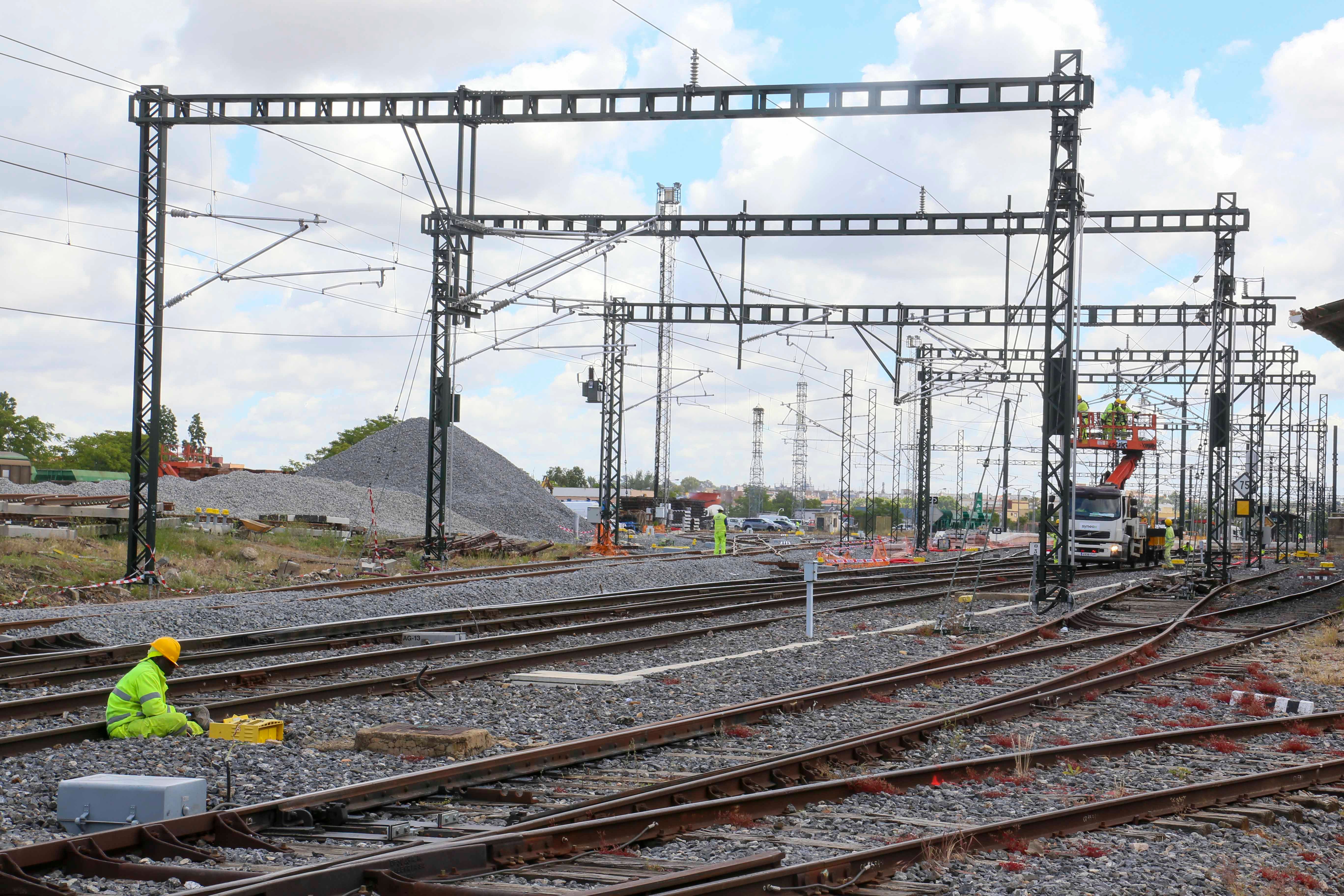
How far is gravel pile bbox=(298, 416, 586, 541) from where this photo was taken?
51.9 meters

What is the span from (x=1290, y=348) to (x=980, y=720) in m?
46.0

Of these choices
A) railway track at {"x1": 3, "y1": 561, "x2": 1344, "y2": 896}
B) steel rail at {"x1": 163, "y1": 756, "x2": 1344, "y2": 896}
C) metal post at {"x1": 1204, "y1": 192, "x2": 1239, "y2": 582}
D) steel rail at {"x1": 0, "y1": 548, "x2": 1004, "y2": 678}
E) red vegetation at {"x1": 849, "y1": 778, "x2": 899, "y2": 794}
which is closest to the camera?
steel rail at {"x1": 163, "y1": 756, "x2": 1344, "y2": 896}

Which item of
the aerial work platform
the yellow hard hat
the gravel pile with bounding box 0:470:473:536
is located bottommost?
the yellow hard hat

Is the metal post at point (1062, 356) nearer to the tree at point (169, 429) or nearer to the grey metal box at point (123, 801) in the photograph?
the grey metal box at point (123, 801)

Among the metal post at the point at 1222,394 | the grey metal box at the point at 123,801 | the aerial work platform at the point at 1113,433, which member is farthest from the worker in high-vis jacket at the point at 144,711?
the aerial work platform at the point at 1113,433

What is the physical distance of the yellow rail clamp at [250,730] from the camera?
30.3 feet

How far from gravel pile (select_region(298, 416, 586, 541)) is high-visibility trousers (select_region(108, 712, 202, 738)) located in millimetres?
40060

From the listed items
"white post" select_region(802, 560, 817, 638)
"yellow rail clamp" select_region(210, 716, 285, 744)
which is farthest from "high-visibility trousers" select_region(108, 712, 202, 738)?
"white post" select_region(802, 560, 817, 638)

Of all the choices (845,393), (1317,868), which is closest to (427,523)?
(1317,868)

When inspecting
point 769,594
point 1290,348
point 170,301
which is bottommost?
point 769,594

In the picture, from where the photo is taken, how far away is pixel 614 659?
48.4 ft

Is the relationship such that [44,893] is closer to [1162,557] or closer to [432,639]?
[432,639]

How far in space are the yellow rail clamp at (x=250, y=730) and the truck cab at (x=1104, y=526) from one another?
32070 millimetres

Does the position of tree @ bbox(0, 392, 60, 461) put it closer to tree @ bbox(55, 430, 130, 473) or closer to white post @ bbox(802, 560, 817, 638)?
tree @ bbox(55, 430, 130, 473)
